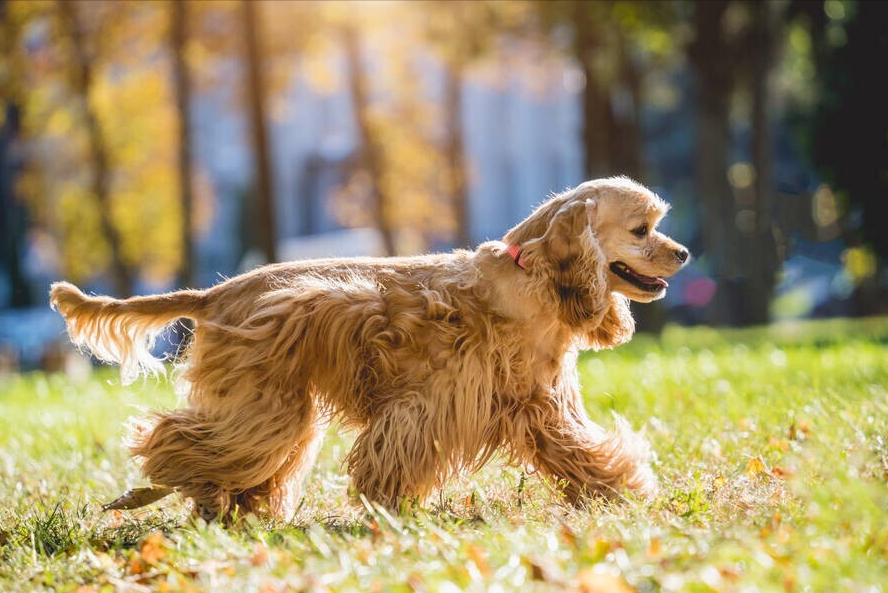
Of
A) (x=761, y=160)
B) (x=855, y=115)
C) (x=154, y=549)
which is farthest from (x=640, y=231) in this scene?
(x=761, y=160)

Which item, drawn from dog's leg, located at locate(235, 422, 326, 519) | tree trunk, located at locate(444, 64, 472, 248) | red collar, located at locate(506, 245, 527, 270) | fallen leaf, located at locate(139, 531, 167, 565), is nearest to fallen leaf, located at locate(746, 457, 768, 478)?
red collar, located at locate(506, 245, 527, 270)

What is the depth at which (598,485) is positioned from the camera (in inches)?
198

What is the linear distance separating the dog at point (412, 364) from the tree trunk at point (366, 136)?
17034 millimetres

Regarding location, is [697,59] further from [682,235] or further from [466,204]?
[682,235]

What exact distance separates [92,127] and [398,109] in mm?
7706

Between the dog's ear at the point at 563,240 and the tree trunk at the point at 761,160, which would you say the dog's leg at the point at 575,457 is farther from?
the tree trunk at the point at 761,160

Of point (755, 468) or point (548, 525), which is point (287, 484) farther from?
point (755, 468)

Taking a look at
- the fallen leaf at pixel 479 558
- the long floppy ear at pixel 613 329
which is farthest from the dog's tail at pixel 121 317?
the fallen leaf at pixel 479 558

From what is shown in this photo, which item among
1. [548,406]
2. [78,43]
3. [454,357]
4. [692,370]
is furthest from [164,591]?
[78,43]

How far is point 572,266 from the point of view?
498 cm

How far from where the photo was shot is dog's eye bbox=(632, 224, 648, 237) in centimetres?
522

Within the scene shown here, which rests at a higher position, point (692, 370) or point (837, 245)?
point (692, 370)

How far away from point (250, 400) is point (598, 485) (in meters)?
1.64

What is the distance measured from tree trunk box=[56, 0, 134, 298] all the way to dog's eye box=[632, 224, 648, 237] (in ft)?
53.2
